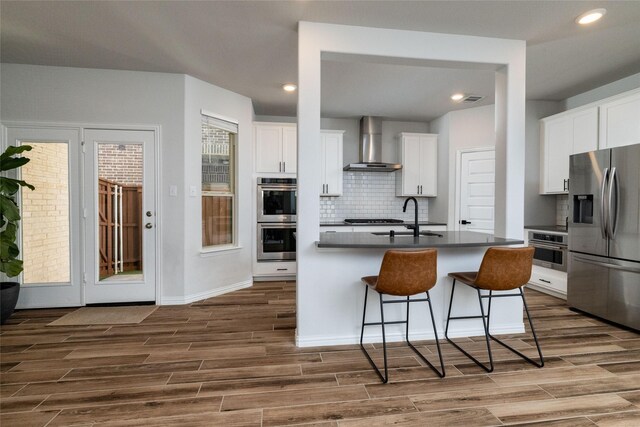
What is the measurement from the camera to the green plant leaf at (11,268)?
3036mm

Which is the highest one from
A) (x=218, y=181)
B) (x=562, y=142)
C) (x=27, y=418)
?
(x=562, y=142)

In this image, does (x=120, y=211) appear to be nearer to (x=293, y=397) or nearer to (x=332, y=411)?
(x=293, y=397)

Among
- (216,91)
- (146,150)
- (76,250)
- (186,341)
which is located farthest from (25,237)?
(216,91)

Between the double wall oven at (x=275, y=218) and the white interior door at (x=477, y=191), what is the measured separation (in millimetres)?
2659

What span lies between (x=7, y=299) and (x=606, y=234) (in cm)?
593

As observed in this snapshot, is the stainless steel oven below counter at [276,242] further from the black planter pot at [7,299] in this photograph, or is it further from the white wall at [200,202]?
the black planter pot at [7,299]

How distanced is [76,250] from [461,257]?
411cm

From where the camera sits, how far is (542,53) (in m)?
3.22

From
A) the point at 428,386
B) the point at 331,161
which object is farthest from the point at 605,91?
the point at 428,386

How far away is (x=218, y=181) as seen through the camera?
169 inches

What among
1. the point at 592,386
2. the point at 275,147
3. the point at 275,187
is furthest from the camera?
the point at 275,147

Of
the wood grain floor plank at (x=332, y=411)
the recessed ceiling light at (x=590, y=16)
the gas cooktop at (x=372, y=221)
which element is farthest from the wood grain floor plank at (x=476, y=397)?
the gas cooktop at (x=372, y=221)

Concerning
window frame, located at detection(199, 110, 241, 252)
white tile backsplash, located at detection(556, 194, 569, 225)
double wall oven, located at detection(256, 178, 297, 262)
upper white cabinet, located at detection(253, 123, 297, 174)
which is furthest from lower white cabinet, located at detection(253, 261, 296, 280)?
white tile backsplash, located at detection(556, 194, 569, 225)

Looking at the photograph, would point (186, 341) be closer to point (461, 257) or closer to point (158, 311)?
point (158, 311)
